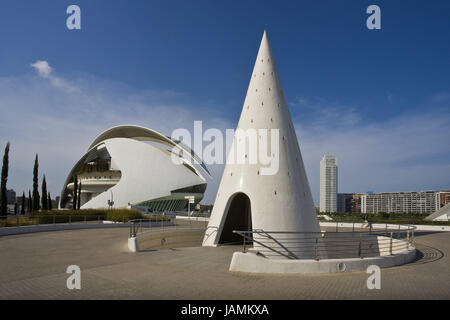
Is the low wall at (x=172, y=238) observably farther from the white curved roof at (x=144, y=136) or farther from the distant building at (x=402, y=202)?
the distant building at (x=402, y=202)

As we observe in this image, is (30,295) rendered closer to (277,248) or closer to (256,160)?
(277,248)

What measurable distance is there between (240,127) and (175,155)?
122 feet

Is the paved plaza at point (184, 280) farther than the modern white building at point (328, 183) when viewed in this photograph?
No

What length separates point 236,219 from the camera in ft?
49.8

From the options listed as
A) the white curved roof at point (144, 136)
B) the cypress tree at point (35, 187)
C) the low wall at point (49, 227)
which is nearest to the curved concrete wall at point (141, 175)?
the white curved roof at point (144, 136)

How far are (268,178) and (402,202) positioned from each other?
108317mm

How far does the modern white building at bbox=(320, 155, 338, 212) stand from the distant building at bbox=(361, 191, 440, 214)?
11193mm

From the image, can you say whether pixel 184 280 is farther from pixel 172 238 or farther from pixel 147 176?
pixel 147 176

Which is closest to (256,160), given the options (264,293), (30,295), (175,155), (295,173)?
(295,173)

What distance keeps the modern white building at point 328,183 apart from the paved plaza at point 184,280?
11553 centimetres

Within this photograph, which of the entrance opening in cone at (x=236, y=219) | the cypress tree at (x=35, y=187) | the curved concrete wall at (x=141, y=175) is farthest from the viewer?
the curved concrete wall at (x=141, y=175)

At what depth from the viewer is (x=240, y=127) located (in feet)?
44.0

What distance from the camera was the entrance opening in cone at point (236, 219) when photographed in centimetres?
1462

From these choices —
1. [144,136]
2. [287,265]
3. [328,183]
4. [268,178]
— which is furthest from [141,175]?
[328,183]
